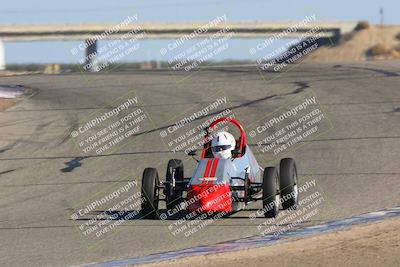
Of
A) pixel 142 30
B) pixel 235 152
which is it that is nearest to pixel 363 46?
pixel 142 30

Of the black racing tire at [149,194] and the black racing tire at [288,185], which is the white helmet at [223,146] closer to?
the black racing tire at [288,185]

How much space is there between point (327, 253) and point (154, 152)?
10.0 m

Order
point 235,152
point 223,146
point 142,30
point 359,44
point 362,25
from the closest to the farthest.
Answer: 1. point 223,146
2. point 235,152
3. point 359,44
4. point 142,30
5. point 362,25

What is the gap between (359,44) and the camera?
86.8m

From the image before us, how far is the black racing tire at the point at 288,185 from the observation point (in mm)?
13750

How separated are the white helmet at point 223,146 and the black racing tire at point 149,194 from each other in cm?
111

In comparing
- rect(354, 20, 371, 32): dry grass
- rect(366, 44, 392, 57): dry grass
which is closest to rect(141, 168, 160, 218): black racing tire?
rect(366, 44, 392, 57): dry grass

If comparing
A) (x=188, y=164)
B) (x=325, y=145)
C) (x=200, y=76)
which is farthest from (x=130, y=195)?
(x=200, y=76)

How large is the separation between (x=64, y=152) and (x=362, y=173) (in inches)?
274

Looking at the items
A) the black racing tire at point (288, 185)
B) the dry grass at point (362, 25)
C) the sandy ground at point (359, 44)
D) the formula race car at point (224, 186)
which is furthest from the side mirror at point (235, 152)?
the dry grass at point (362, 25)

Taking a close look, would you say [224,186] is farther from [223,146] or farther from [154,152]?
[154,152]

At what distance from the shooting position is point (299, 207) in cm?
1412

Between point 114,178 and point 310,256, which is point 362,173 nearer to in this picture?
point 114,178

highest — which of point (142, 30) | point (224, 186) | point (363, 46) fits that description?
point (142, 30)
